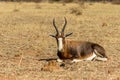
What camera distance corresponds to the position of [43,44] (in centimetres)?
2041

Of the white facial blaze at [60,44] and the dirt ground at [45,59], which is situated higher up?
the white facial blaze at [60,44]

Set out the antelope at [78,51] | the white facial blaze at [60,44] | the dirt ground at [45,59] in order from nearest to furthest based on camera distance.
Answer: the dirt ground at [45,59] < the white facial blaze at [60,44] < the antelope at [78,51]

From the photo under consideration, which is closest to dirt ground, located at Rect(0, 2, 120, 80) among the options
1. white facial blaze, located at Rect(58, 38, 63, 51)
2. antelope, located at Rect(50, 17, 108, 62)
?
antelope, located at Rect(50, 17, 108, 62)

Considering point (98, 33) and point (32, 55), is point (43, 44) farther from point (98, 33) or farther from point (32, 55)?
point (98, 33)

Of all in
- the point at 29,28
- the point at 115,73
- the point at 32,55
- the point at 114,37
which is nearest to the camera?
the point at 115,73

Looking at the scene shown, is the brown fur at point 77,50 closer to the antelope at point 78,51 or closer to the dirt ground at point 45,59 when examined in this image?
the antelope at point 78,51

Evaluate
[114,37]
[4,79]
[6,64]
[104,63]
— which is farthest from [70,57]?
[114,37]

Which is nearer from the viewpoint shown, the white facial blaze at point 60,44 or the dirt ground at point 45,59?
the dirt ground at point 45,59

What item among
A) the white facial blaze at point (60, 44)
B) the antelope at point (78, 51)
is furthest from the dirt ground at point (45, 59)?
the white facial blaze at point (60, 44)

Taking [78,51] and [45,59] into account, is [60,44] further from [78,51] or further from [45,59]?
[45,59]

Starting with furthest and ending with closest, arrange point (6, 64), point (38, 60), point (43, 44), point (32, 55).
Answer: point (43, 44) < point (32, 55) < point (38, 60) < point (6, 64)

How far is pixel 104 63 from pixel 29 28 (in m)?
12.9

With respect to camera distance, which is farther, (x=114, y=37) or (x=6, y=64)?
(x=114, y=37)

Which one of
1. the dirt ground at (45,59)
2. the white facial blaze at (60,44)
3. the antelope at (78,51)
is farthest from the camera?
the antelope at (78,51)
